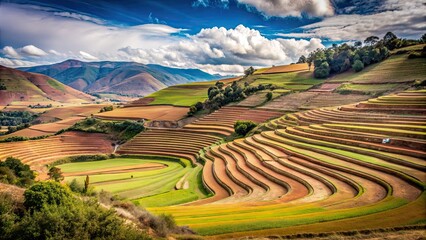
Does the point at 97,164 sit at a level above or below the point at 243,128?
below

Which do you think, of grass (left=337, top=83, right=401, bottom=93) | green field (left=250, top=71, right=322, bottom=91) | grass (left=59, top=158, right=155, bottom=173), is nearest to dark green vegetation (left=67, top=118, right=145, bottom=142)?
grass (left=59, top=158, right=155, bottom=173)

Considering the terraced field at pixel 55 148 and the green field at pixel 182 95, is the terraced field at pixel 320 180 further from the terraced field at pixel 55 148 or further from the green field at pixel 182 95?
the green field at pixel 182 95

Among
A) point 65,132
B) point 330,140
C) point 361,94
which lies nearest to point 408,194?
point 330,140

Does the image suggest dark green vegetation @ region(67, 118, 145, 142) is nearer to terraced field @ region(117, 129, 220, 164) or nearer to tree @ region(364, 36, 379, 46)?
terraced field @ region(117, 129, 220, 164)

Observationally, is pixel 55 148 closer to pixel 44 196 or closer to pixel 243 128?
pixel 243 128

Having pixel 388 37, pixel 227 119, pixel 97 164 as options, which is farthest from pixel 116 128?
pixel 388 37

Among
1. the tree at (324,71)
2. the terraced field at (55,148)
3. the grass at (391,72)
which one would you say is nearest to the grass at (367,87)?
the grass at (391,72)
